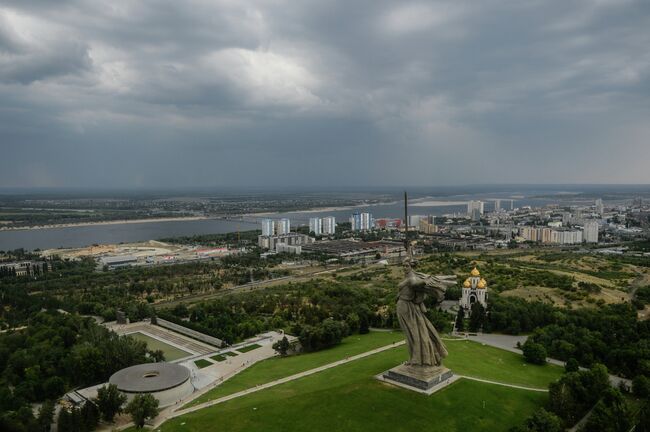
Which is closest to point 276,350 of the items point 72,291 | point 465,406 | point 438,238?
point 465,406

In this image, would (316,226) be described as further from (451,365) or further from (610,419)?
(610,419)

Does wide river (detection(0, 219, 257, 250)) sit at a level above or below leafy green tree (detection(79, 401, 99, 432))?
below

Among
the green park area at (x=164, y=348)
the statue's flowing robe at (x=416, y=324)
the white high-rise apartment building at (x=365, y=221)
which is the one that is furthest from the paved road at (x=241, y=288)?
the white high-rise apartment building at (x=365, y=221)

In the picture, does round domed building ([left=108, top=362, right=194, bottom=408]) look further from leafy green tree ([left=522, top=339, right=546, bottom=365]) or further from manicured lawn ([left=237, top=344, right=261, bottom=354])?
leafy green tree ([left=522, top=339, right=546, bottom=365])

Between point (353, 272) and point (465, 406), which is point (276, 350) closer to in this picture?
point (465, 406)

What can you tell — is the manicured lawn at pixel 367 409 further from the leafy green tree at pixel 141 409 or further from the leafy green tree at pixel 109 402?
the leafy green tree at pixel 109 402

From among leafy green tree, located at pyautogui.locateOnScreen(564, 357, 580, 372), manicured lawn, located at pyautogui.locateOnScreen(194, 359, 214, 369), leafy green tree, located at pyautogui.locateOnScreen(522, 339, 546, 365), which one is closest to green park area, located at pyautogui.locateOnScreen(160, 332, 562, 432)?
leafy green tree, located at pyautogui.locateOnScreen(564, 357, 580, 372)
